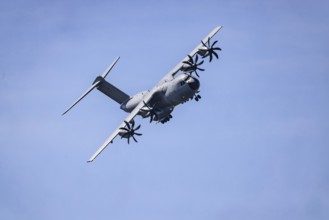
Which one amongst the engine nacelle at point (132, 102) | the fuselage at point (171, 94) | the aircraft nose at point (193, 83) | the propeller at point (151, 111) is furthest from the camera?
Answer: the engine nacelle at point (132, 102)

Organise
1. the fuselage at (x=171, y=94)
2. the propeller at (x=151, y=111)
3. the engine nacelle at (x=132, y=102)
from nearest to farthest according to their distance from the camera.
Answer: the fuselage at (x=171, y=94) < the propeller at (x=151, y=111) < the engine nacelle at (x=132, y=102)

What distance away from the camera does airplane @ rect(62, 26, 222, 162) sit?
76.6m

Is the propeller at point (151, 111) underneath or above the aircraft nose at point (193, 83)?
underneath

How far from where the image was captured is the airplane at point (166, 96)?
76.6 m

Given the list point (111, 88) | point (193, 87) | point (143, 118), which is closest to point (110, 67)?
point (111, 88)

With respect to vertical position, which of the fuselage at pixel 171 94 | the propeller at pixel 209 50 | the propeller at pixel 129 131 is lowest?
the propeller at pixel 129 131

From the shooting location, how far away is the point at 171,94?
77.6 meters

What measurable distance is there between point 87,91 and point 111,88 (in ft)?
9.38

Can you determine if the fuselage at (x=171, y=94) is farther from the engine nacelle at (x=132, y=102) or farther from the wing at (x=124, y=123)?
the wing at (x=124, y=123)

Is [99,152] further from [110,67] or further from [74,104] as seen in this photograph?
[110,67]

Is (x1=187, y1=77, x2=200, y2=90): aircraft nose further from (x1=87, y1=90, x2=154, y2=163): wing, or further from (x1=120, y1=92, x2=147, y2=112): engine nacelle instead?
(x1=120, y1=92, x2=147, y2=112): engine nacelle

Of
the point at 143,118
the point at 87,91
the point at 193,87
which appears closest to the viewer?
the point at 193,87

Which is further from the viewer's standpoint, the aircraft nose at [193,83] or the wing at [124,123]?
the wing at [124,123]

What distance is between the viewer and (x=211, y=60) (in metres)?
81.4
